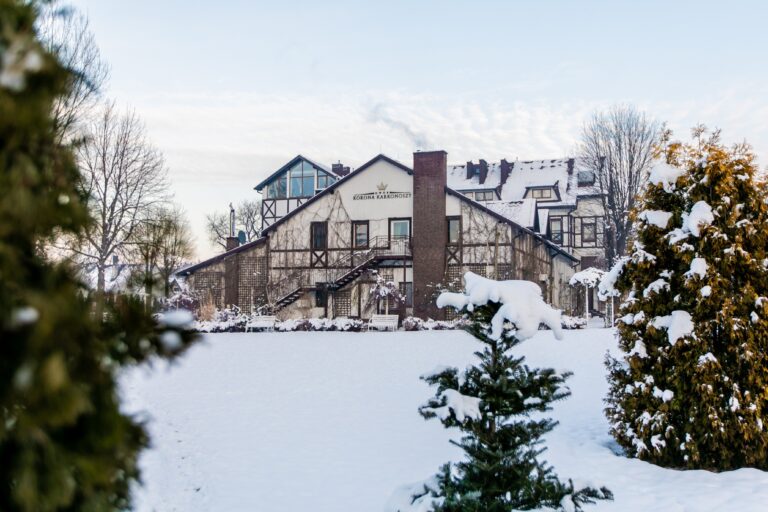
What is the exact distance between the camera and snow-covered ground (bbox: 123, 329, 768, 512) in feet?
25.1

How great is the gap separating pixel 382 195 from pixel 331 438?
79.5 ft

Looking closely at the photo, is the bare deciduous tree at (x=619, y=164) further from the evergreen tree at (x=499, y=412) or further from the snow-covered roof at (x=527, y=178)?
the evergreen tree at (x=499, y=412)

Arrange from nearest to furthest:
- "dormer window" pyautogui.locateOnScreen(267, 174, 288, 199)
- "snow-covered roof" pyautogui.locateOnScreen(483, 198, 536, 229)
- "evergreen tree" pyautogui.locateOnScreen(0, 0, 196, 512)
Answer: "evergreen tree" pyautogui.locateOnScreen(0, 0, 196, 512) → "snow-covered roof" pyautogui.locateOnScreen(483, 198, 536, 229) → "dormer window" pyautogui.locateOnScreen(267, 174, 288, 199)

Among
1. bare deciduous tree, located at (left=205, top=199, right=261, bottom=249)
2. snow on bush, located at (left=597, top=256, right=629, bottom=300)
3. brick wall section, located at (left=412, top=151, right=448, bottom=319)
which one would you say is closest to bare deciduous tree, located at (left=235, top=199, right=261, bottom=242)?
bare deciduous tree, located at (left=205, top=199, right=261, bottom=249)

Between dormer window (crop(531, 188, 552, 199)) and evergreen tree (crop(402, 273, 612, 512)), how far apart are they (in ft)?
150

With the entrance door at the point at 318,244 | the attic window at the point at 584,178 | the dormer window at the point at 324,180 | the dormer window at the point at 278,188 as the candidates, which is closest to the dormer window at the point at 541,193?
the attic window at the point at 584,178

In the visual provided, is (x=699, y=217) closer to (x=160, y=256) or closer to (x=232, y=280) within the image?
(x=160, y=256)

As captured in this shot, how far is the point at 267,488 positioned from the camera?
9016mm

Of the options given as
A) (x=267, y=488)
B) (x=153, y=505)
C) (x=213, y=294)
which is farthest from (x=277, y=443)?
(x=213, y=294)

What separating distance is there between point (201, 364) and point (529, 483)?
15591 mm

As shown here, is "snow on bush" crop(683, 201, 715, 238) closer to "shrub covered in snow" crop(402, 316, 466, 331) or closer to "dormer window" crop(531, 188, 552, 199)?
"shrub covered in snow" crop(402, 316, 466, 331)

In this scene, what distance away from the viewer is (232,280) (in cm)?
3662

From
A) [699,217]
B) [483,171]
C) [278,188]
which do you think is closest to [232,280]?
[278,188]

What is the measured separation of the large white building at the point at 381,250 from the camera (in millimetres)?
33375
